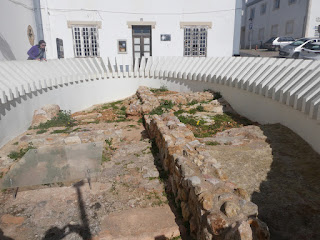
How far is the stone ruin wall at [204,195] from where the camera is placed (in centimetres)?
280

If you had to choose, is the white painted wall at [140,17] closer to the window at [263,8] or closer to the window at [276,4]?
the window at [276,4]

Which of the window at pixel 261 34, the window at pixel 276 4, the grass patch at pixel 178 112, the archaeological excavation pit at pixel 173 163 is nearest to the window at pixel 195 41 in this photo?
the archaeological excavation pit at pixel 173 163

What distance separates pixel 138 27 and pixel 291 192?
15289mm

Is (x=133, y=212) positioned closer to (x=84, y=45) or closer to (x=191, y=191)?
(x=191, y=191)

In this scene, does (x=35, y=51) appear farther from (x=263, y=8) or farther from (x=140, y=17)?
(x=263, y=8)

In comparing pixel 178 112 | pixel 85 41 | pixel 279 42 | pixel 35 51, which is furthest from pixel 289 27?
pixel 35 51

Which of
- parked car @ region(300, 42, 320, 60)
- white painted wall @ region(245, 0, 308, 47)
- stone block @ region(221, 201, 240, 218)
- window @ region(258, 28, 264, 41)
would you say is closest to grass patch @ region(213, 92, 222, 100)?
stone block @ region(221, 201, 240, 218)

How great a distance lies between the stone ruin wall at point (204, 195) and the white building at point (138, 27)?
42.2 feet

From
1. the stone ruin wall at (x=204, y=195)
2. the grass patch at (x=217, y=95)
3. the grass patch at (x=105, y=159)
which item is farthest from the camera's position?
the grass patch at (x=217, y=95)

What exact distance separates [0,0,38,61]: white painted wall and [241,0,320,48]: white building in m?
23.8

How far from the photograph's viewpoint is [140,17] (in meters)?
16.9

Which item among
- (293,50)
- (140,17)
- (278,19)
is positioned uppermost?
(278,19)

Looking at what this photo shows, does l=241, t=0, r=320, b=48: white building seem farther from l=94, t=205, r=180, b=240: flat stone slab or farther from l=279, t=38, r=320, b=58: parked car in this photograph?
l=94, t=205, r=180, b=240: flat stone slab

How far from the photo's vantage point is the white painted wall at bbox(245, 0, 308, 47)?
85.0 ft
